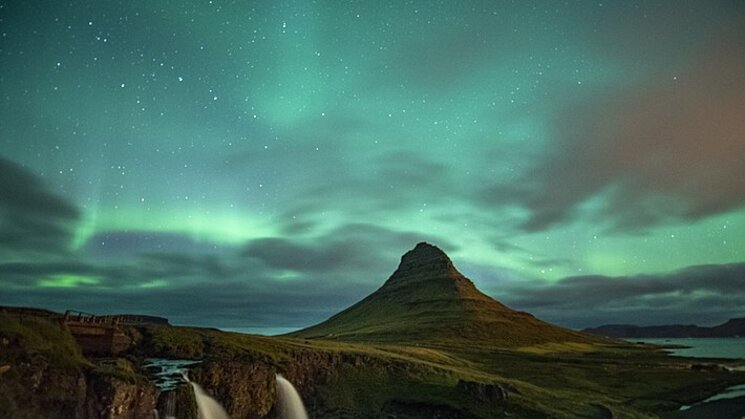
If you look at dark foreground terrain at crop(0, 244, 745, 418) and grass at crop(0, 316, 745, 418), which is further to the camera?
grass at crop(0, 316, 745, 418)

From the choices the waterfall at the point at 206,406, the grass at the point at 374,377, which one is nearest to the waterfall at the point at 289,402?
the grass at the point at 374,377

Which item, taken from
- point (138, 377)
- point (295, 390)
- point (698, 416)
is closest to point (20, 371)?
point (138, 377)

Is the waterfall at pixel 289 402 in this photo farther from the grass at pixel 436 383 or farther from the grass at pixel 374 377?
the grass at pixel 436 383

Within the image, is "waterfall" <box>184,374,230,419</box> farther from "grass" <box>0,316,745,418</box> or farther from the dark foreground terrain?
"grass" <box>0,316,745,418</box>

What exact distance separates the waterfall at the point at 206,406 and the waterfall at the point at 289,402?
10.4m

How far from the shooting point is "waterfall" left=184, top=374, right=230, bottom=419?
45.2 metres

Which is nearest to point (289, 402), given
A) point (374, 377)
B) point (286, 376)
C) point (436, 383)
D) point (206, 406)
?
point (286, 376)

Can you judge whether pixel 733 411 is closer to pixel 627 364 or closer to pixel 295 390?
pixel 627 364

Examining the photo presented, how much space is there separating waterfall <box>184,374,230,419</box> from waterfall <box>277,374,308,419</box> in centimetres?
1038

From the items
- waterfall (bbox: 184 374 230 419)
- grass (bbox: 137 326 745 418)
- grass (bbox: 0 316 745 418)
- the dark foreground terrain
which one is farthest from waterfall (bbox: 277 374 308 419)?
waterfall (bbox: 184 374 230 419)

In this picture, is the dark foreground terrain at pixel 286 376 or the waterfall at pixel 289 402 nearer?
the dark foreground terrain at pixel 286 376

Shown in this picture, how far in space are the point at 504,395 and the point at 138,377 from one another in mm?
50077

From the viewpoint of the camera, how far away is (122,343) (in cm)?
4925

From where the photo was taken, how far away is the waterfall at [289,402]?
198ft
